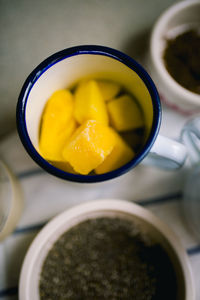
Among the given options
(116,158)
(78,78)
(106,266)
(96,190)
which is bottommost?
(106,266)

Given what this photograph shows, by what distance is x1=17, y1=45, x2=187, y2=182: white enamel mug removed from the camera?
34cm

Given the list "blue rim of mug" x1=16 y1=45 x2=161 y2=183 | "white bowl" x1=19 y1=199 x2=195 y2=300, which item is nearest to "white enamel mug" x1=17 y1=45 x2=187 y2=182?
"blue rim of mug" x1=16 y1=45 x2=161 y2=183

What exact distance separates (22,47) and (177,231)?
46 cm

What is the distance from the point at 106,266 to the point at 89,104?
304 millimetres

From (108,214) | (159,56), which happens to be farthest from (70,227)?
(159,56)

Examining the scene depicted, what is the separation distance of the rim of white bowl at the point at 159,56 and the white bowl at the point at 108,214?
0.20 m

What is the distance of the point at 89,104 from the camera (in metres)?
0.41

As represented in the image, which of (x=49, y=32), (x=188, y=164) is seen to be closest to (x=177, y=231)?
(x=188, y=164)

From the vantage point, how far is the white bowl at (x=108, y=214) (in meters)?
0.47

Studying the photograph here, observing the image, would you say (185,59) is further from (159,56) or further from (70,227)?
(70,227)

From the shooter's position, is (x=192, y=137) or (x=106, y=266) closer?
(x=192, y=137)

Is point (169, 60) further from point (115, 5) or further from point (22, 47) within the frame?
point (22, 47)

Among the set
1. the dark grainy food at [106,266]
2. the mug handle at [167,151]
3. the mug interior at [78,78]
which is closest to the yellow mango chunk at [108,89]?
the mug interior at [78,78]

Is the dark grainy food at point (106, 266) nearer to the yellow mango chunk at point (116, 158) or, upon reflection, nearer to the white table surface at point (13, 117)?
the white table surface at point (13, 117)
